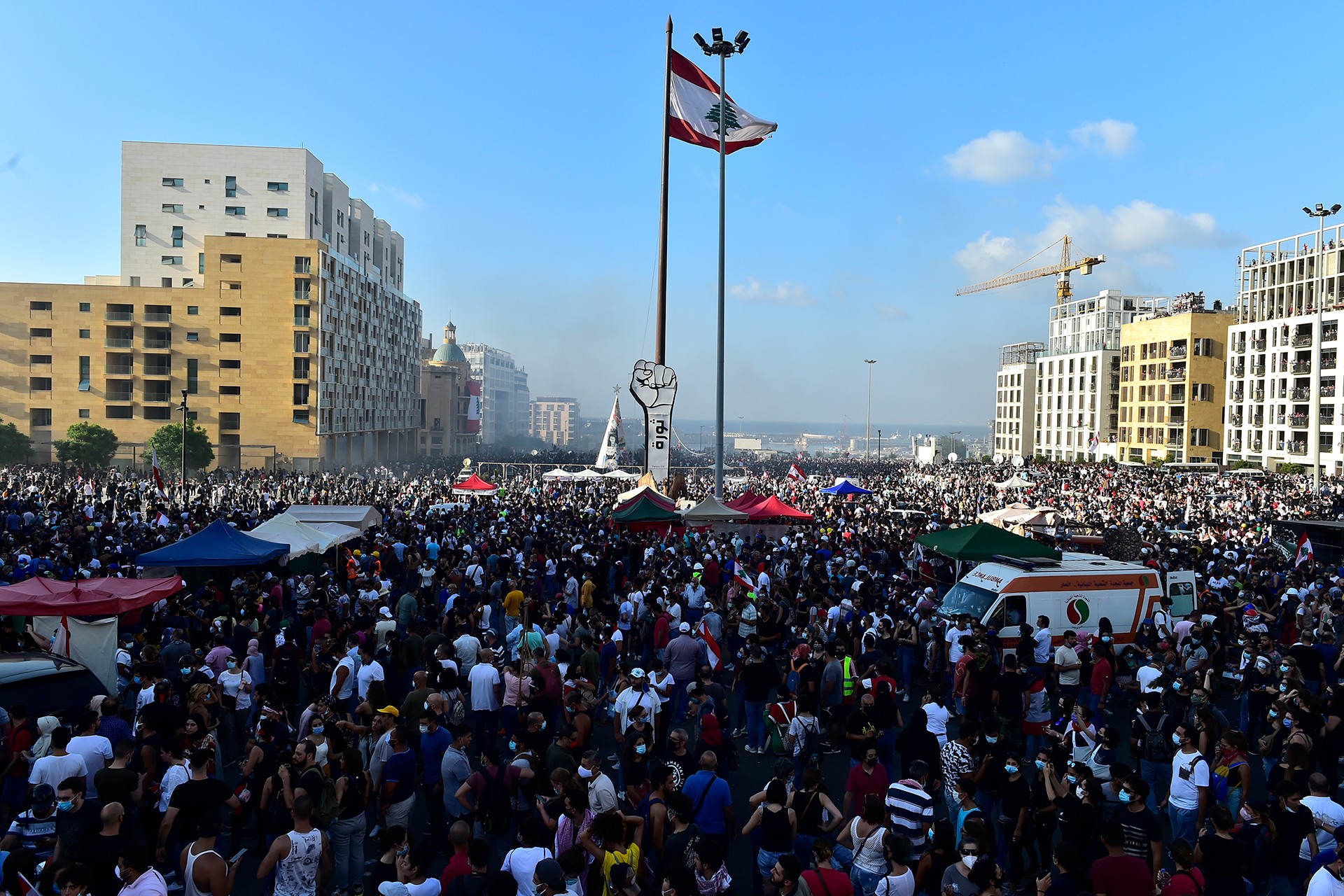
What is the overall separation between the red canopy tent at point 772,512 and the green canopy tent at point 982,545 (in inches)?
282

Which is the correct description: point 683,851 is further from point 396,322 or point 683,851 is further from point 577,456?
point 396,322

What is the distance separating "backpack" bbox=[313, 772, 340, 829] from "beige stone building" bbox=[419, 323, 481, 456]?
99740 millimetres

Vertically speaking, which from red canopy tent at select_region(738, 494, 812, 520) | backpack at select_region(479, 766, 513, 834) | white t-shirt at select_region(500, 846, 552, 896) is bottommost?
backpack at select_region(479, 766, 513, 834)

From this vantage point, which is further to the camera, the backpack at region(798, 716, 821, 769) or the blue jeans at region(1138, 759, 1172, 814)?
the backpack at region(798, 716, 821, 769)

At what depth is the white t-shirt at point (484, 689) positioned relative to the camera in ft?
31.3

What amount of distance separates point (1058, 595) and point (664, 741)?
707 cm

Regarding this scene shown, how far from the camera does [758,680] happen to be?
10.5m

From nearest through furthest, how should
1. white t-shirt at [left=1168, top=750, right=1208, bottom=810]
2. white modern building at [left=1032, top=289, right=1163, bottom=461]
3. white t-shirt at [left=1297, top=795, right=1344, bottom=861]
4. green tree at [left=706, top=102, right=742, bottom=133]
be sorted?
white t-shirt at [left=1297, top=795, right=1344, bottom=861] → white t-shirt at [left=1168, top=750, right=1208, bottom=810] → green tree at [left=706, top=102, right=742, bottom=133] → white modern building at [left=1032, top=289, right=1163, bottom=461]

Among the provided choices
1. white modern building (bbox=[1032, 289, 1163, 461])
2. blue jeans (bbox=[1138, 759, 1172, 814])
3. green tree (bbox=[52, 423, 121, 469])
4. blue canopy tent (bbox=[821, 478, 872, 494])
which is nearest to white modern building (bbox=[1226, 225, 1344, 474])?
white modern building (bbox=[1032, 289, 1163, 461])

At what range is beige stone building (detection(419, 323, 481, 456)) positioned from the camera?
373 ft

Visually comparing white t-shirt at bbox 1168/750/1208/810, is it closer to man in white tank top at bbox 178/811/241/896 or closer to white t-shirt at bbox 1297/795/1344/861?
white t-shirt at bbox 1297/795/1344/861

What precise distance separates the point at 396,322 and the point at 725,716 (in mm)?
86202

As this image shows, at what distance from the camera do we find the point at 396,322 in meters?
89.7

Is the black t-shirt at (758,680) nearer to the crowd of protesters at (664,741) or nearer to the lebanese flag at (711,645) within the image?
the crowd of protesters at (664,741)
